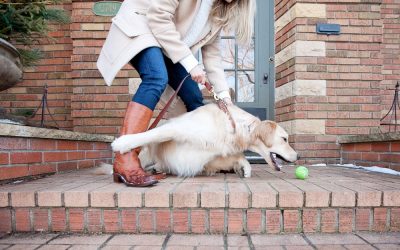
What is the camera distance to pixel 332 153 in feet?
12.0

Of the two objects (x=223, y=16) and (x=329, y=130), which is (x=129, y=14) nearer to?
(x=223, y=16)

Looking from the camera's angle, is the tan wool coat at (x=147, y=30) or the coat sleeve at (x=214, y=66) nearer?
the tan wool coat at (x=147, y=30)

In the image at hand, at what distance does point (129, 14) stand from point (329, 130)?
8.42 feet

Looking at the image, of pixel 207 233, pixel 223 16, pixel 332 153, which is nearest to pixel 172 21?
pixel 223 16

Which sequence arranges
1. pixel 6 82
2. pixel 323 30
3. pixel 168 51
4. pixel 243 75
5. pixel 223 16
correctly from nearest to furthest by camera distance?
pixel 6 82, pixel 168 51, pixel 223 16, pixel 323 30, pixel 243 75

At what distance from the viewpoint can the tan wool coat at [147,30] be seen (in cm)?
210

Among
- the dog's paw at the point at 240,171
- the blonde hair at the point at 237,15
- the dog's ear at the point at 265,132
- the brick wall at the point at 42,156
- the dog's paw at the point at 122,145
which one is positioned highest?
the blonde hair at the point at 237,15

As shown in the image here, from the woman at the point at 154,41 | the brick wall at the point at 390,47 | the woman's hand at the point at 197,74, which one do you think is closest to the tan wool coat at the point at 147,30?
the woman at the point at 154,41

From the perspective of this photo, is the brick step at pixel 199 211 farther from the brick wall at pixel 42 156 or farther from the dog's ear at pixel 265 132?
the dog's ear at pixel 265 132

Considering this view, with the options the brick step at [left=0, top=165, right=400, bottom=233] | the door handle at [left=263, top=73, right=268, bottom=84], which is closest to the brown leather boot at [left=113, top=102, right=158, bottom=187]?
the brick step at [left=0, top=165, right=400, bottom=233]

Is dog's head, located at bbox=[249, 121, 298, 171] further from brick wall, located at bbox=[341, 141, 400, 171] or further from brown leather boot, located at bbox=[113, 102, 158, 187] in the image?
brick wall, located at bbox=[341, 141, 400, 171]

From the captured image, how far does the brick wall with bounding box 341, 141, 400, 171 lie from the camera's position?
109 inches

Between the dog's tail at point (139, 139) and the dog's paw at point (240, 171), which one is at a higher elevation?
the dog's tail at point (139, 139)

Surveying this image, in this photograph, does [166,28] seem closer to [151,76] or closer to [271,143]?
[151,76]
